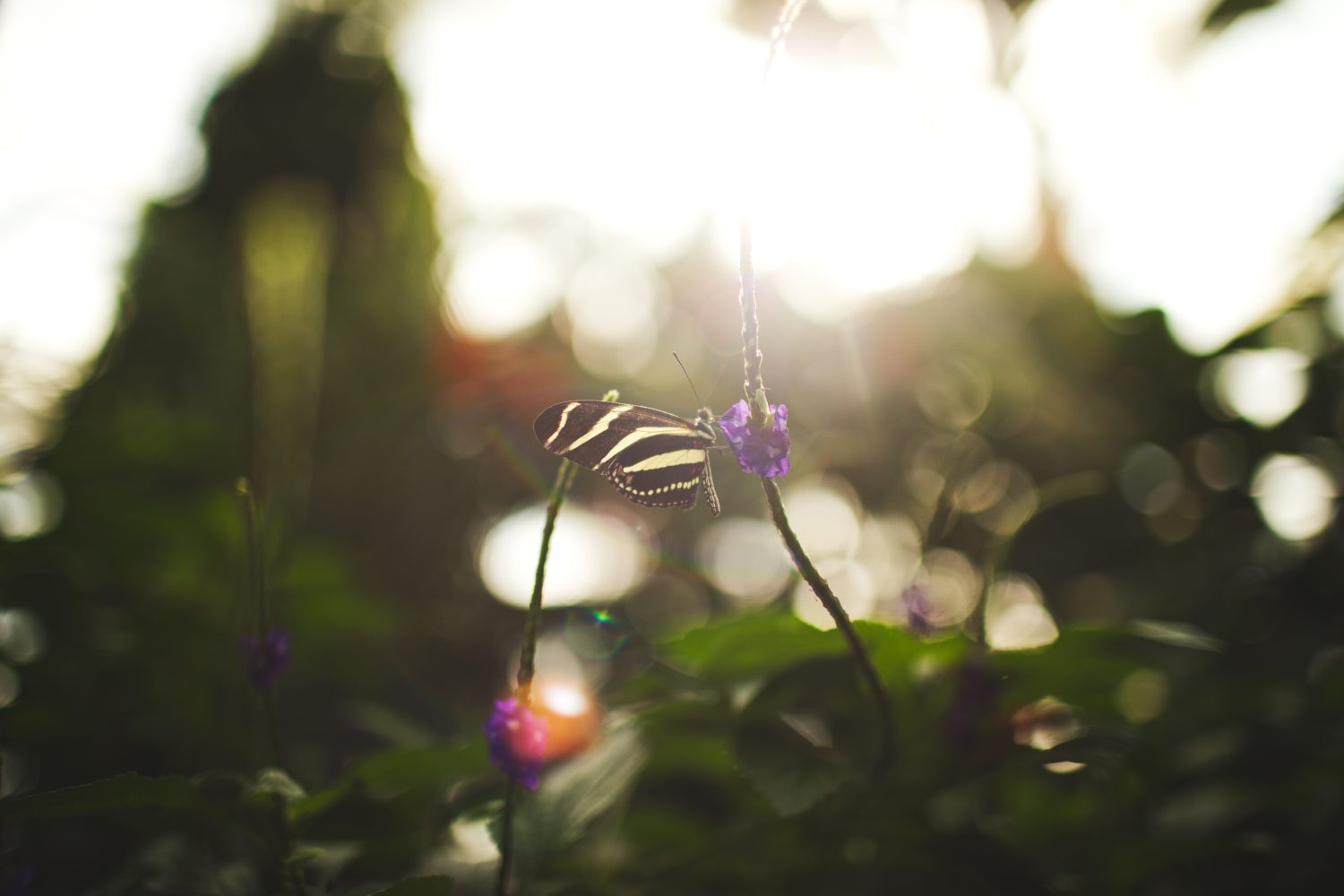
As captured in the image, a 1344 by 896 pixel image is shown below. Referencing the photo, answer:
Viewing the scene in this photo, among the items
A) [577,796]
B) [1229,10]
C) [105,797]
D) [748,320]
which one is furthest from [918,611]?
[1229,10]

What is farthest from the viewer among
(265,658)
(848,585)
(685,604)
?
(685,604)

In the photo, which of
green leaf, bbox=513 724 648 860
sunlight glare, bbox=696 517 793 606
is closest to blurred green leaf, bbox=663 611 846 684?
green leaf, bbox=513 724 648 860

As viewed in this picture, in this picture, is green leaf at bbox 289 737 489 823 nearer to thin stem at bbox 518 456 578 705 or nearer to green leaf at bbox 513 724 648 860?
green leaf at bbox 513 724 648 860

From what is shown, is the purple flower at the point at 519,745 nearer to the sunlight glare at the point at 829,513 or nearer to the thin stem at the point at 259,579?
the thin stem at the point at 259,579

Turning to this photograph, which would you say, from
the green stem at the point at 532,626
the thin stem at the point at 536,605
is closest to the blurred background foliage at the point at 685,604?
the green stem at the point at 532,626

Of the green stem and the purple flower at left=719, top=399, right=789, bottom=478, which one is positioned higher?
the purple flower at left=719, top=399, right=789, bottom=478

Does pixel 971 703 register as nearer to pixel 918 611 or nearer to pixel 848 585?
pixel 918 611

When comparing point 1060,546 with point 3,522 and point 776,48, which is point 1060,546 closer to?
point 776,48
